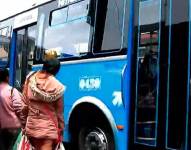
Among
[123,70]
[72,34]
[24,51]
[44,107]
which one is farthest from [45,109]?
[24,51]

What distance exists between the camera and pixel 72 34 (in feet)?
29.2

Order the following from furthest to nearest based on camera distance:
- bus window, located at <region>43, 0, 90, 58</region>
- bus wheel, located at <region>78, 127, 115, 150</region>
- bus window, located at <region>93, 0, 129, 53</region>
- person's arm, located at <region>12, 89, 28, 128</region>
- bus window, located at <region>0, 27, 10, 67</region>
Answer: bus window, located at <region>0, 27, 10, 67</region> < bus window, located at <region>43, 0, 90, 58</region> < bus wheel, located at <region>78, 127, 115, 150</region> < bus window, located at <region>93, 0, 129, 53</region> < person's arm, located at <region>12, 89, 28, 128</region>

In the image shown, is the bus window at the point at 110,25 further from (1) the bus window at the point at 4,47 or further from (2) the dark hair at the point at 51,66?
(1) the bus window at the point at 4,47

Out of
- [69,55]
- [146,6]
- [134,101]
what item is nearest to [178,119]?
[134,101]

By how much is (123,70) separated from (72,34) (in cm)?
197

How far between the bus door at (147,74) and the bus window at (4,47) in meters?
6.01

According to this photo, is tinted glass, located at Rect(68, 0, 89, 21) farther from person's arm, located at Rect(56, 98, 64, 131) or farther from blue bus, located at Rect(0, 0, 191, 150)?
person's arm, located at Rect(56, 98, 64, 131)

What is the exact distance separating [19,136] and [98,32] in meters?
2.61

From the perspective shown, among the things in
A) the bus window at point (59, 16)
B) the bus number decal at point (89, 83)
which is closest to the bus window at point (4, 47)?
the bus window at point (59, 16)

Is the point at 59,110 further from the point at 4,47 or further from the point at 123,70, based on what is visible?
the point at 4,47

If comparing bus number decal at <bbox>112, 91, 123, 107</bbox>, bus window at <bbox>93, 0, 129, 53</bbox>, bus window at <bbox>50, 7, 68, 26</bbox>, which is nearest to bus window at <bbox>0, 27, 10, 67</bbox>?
bus window at <bbox>50, 7, 68, 26</bbox>

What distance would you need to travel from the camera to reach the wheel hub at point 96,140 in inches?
305

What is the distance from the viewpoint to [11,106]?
6402 mm

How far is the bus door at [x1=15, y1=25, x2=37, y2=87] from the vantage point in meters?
11.0
